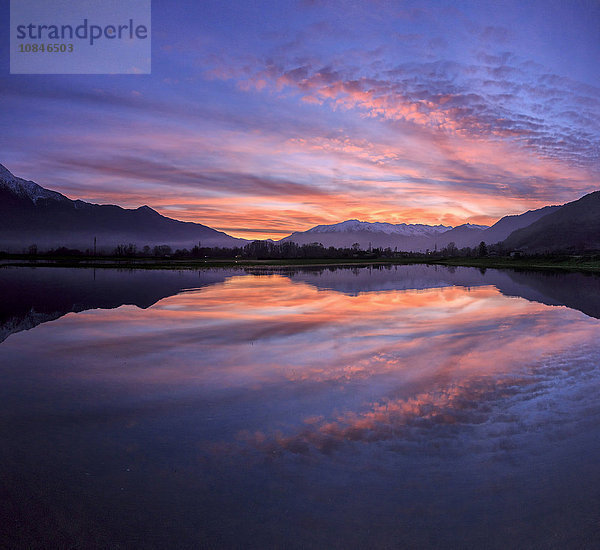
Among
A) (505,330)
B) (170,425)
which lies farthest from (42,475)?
(505,330)

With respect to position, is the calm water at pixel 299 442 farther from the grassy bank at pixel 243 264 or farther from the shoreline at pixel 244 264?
the grassy bank at pixel 243 264

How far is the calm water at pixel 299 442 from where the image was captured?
18.7ft

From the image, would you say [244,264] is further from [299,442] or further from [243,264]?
[299,442]

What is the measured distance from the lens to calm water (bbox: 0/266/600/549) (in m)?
5.71

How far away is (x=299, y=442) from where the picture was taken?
8.09 m

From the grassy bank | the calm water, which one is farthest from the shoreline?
the calm water

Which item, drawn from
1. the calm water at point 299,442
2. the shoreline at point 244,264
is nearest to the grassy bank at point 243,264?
the shoreline at point 244,264

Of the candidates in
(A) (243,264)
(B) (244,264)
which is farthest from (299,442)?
(B) (244,264)

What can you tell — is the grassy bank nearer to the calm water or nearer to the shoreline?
the shoreline

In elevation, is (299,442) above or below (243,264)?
below

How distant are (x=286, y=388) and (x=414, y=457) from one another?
4557 mm

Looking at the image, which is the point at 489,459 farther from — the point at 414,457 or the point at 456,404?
the point at 456,404

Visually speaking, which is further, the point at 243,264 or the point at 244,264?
the point at 244,264

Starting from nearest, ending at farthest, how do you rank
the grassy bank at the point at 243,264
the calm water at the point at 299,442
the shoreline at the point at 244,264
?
the calm water at the point at 299,442
the shoreline at the point at 244,264
the grassy bank at the point at 243,264
